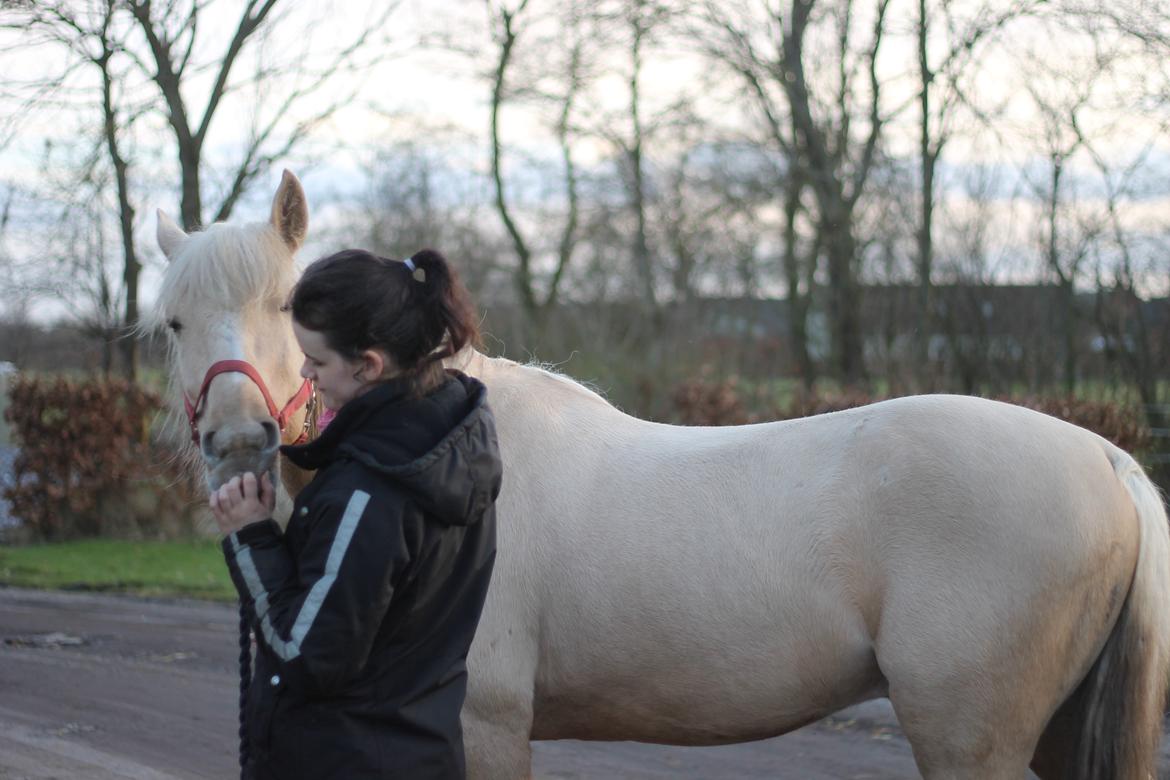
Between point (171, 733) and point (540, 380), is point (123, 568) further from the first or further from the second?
point (540, 380)

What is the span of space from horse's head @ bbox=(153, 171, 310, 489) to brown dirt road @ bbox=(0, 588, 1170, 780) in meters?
2.56

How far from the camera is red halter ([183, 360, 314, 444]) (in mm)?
2662

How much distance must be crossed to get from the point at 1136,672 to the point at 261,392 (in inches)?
89.4

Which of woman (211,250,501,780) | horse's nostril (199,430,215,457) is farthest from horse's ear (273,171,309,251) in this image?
woman (211,250,501,780)

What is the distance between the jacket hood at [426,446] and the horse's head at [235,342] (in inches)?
24.2

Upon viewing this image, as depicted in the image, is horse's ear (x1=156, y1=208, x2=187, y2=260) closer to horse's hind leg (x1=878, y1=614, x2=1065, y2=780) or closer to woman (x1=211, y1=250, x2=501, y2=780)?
woman (x1=211, y1=250, x2=501, y2=780)

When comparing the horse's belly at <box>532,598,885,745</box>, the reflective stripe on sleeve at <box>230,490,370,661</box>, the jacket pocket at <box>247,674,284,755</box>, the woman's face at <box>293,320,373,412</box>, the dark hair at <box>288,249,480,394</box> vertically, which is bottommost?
the horse's belly at <box>532,598,885,745</box>

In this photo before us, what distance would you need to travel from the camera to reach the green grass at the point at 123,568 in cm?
970

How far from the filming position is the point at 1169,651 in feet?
8.57

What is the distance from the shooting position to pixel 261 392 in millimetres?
2666

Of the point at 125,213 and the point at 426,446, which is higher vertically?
the point at 125,213

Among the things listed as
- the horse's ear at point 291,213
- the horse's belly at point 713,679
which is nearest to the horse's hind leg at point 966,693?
the horse's belly at point 713,679

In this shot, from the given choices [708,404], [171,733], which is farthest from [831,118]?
[171,733]

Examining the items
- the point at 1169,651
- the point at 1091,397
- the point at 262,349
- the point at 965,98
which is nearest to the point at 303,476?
the point at 262,349
